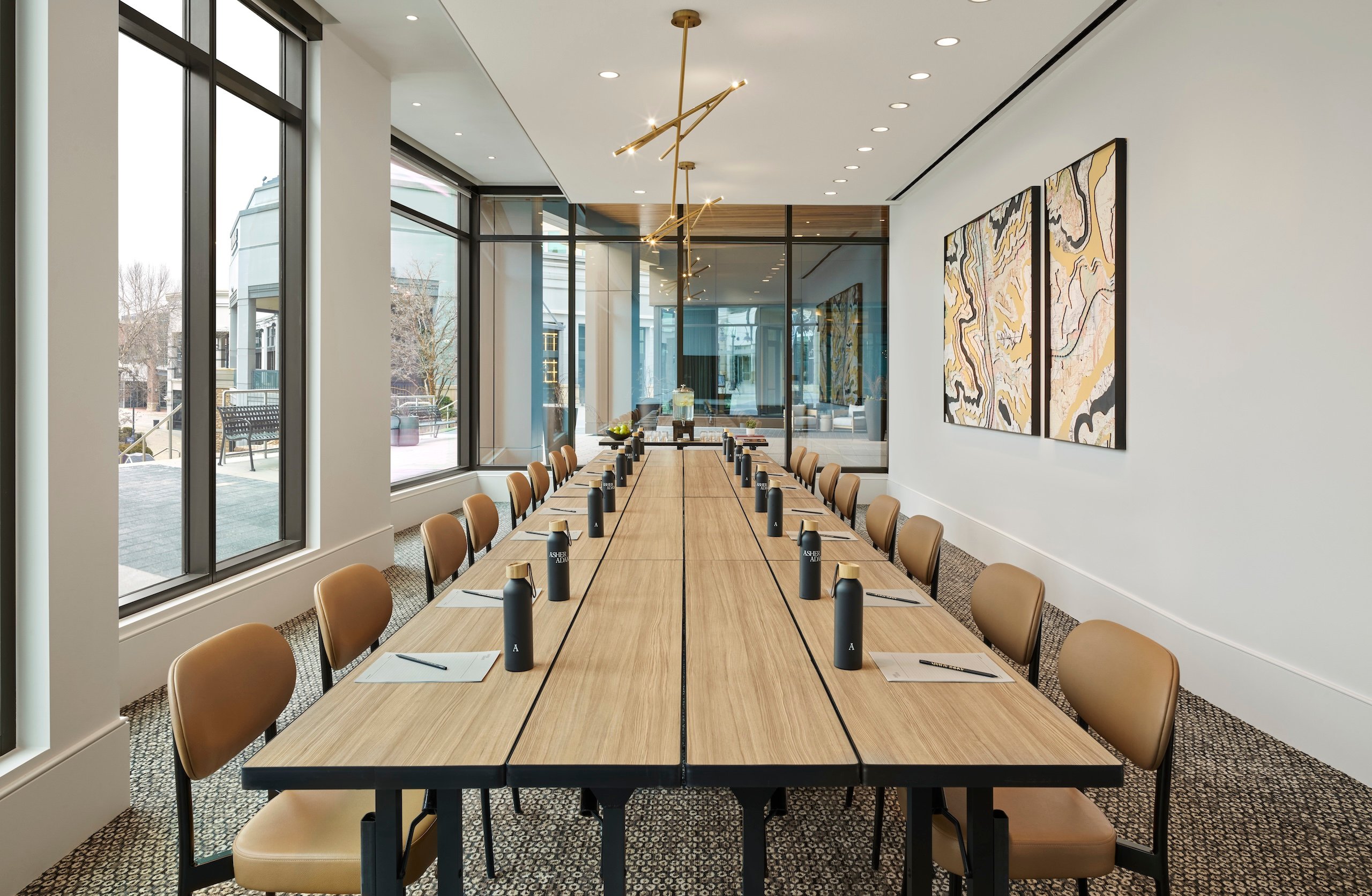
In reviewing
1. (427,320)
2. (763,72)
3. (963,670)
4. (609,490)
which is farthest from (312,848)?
(427,320)

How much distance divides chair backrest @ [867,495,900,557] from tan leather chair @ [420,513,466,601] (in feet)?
6.70

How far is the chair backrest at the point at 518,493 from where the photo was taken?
16.1 ft

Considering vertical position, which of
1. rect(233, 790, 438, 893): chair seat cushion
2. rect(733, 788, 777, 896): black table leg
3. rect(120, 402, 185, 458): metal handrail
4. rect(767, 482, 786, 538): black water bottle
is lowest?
rect(233, 790, 438, 893): chair seat cushion

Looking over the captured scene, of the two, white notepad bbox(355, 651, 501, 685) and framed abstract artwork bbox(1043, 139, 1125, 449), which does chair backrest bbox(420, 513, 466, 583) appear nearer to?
white notepad bbox(355, 651, 501, 685)

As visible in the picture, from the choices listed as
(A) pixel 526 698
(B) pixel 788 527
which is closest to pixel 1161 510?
(B) pixel 788 527

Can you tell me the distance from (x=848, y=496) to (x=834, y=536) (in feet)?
5.21

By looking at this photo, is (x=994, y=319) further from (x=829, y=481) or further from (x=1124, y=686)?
(x=1124, y=686)

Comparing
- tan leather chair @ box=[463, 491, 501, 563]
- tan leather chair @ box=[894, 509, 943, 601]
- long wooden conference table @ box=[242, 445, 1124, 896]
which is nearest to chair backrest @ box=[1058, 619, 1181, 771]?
long wooden conference table @ box=[242, 445, 1124, 896]

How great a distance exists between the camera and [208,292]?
4066mm

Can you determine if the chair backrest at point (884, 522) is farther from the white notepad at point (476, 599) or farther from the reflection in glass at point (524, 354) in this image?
the reflection in glass at point (524, 354)

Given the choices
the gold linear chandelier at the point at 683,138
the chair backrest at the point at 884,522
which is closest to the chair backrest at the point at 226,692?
the gold linear chandelier at the point at 683,138

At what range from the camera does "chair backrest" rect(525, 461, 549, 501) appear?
5691mm

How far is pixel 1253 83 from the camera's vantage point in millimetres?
3326

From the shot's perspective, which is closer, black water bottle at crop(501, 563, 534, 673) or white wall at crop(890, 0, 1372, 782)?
black water bottle at crop(501, 563, 534, 673)
